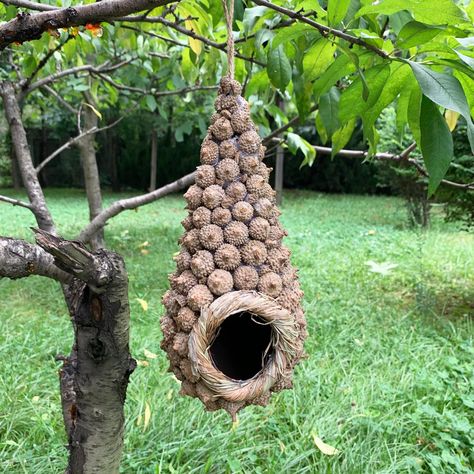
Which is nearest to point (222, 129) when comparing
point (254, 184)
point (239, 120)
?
point (239, 120)

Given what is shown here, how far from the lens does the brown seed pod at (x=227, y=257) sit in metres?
1.23

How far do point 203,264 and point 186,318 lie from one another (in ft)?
0.43

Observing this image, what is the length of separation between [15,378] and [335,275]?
3.82 m

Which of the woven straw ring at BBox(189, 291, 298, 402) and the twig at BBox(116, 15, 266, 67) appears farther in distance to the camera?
the twig at BBox(116, 15, 266, 67)

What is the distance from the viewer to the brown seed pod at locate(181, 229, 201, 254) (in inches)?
49.6

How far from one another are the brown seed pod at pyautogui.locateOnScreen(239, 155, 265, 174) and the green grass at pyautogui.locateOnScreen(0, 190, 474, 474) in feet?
5.46

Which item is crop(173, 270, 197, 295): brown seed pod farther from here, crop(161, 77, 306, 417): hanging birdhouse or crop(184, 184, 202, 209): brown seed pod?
crop(184, 184, 202, 209): brown seed pod

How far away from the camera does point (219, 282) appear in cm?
122

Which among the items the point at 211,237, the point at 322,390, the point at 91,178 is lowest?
the point at 322,390

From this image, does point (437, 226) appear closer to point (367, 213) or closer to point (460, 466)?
point (367, 213)

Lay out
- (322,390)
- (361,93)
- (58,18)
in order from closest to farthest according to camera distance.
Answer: (58,18) → (361,93) → (322,390)

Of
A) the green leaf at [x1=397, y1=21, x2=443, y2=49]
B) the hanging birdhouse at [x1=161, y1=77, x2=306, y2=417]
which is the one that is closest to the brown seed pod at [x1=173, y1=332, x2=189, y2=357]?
the hanging birdhouse at [x1=161, y1=77, x2=306, y2=417]

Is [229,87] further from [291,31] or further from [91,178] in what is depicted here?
[91,178]

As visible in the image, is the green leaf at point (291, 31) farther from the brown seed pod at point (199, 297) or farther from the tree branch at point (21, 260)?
the tree branch at point (21, 260)
